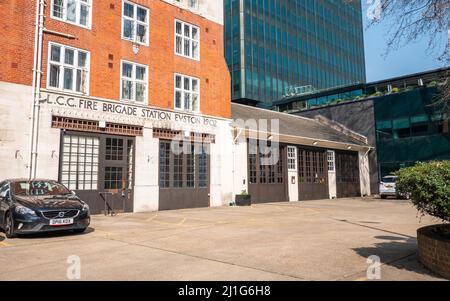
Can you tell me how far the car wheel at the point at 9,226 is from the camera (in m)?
9.24

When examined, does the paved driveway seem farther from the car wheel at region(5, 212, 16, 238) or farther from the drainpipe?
the drainpipe

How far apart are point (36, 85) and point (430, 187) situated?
45.8ft

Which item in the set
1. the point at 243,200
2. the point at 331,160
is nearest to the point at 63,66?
the point at 243,200

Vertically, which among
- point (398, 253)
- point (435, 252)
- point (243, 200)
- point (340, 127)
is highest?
point (340, 127)

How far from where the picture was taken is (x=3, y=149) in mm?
13508

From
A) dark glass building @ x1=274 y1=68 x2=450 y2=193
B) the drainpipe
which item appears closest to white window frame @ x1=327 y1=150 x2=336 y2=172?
dark glass building @ x1=274 y1=68 x2=450 y2=193

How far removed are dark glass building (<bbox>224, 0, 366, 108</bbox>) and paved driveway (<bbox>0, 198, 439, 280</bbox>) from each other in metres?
38.8

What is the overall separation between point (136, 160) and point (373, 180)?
22807mm

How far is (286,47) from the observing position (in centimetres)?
5406

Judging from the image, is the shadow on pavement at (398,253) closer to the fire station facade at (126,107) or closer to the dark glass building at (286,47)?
the fire station facade at (126,107)

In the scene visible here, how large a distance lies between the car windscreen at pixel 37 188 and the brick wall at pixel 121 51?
5.23 meters

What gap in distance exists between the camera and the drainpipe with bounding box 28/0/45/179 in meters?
14.0

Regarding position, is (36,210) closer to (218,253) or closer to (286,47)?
(218,253)
